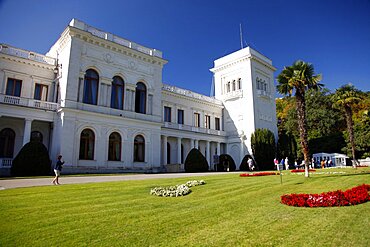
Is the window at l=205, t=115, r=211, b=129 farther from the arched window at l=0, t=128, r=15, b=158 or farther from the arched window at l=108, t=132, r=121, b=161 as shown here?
the arched window at l=0, t=128, r=15, b=158

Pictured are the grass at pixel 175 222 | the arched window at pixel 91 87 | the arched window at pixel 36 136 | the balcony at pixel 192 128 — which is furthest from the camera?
the balcony at pixel 192 128

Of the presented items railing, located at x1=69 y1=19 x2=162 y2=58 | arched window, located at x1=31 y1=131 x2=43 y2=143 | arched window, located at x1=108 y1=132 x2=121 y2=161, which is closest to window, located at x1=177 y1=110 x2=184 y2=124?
railing, located at x1=69 y1=19 x2=162 y2=58

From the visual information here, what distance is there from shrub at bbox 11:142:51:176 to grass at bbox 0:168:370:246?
12098mm

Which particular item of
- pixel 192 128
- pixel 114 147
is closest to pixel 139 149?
pixel 114 147

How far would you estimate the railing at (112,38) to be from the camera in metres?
26.3

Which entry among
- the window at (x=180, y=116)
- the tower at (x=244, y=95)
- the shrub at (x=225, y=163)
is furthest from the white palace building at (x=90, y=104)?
the tower at (x=244, y=95)

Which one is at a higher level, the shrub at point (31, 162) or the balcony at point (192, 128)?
the balcony at point (192, 128)

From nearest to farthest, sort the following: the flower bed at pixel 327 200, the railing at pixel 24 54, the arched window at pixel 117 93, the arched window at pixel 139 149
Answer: the flower bed at pixel 327 200, the railing at pixel 24 54, the arched window at pixel 117 93, the arched window at pixel 139 149

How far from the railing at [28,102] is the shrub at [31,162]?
18.5 feet

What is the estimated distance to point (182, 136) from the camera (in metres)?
36.3

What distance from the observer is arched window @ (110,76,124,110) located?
28.5 meters

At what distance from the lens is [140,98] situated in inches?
1217

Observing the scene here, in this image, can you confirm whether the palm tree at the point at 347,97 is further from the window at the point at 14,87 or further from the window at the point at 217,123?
the window at the point at 14,87

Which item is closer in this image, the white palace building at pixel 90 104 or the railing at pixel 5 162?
the railing at pixel 5 162
